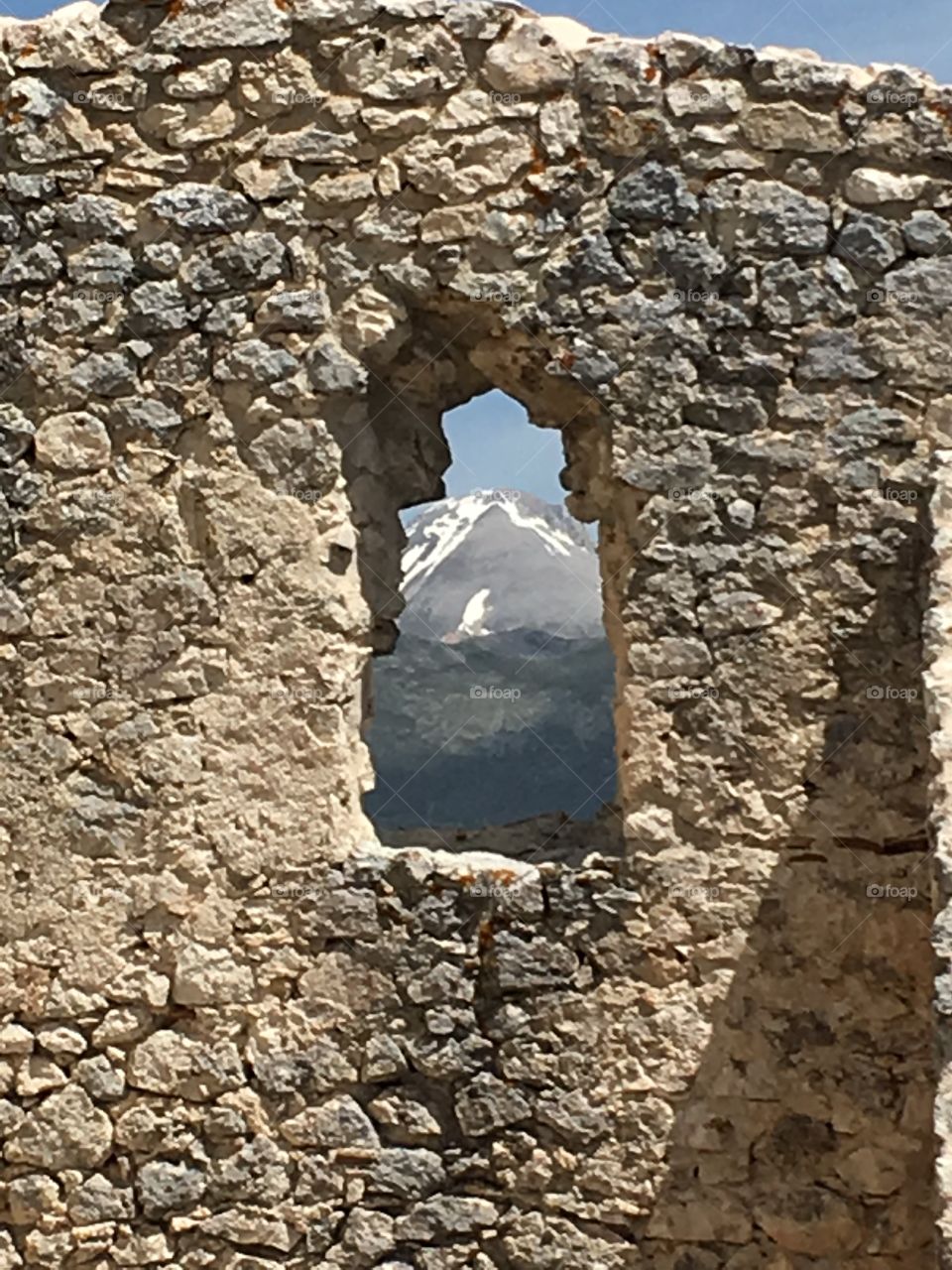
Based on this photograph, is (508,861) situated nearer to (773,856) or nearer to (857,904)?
(773,856)

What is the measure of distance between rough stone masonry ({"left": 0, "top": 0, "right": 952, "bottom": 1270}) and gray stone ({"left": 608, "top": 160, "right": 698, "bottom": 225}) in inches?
0.5

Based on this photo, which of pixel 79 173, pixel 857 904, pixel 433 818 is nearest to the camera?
pixel 857 904

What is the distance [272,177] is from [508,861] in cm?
216

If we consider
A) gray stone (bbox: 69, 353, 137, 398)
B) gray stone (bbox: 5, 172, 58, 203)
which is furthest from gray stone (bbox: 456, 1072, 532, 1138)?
gray stone (bbox: 5, 172, 58, 203)

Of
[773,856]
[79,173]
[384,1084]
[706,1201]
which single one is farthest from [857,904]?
[79,173]

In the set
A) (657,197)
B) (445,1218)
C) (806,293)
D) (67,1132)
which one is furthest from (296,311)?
(445,1218)

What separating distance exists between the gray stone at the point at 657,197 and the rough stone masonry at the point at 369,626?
12 mm

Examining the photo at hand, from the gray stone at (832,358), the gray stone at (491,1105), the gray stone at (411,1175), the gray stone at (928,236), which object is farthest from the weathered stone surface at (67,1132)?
the gray stone at (928,236)

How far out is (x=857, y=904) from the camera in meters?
3.63

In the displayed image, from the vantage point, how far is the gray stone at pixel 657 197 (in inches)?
147

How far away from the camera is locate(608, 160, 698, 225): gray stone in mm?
3740

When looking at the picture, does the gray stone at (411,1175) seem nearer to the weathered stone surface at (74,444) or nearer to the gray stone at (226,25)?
the weathered stone surface at (74,444)

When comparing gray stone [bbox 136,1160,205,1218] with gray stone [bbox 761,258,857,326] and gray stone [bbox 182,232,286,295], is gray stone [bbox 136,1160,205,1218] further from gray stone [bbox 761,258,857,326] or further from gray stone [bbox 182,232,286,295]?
gray stone [bbox 761,258,857,326]

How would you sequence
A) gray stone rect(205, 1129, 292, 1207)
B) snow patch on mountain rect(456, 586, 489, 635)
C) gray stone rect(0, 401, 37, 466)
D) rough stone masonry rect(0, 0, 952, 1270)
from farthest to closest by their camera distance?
1. snow patch on mountain rect(456, 586, 489, 635)
2. gray stone rect(0, 401, 37, 466)
3. gray stone rect(205, 1129, 292, 1207)
4. rough stone masonry rect(0, 0, 952, 1270)
